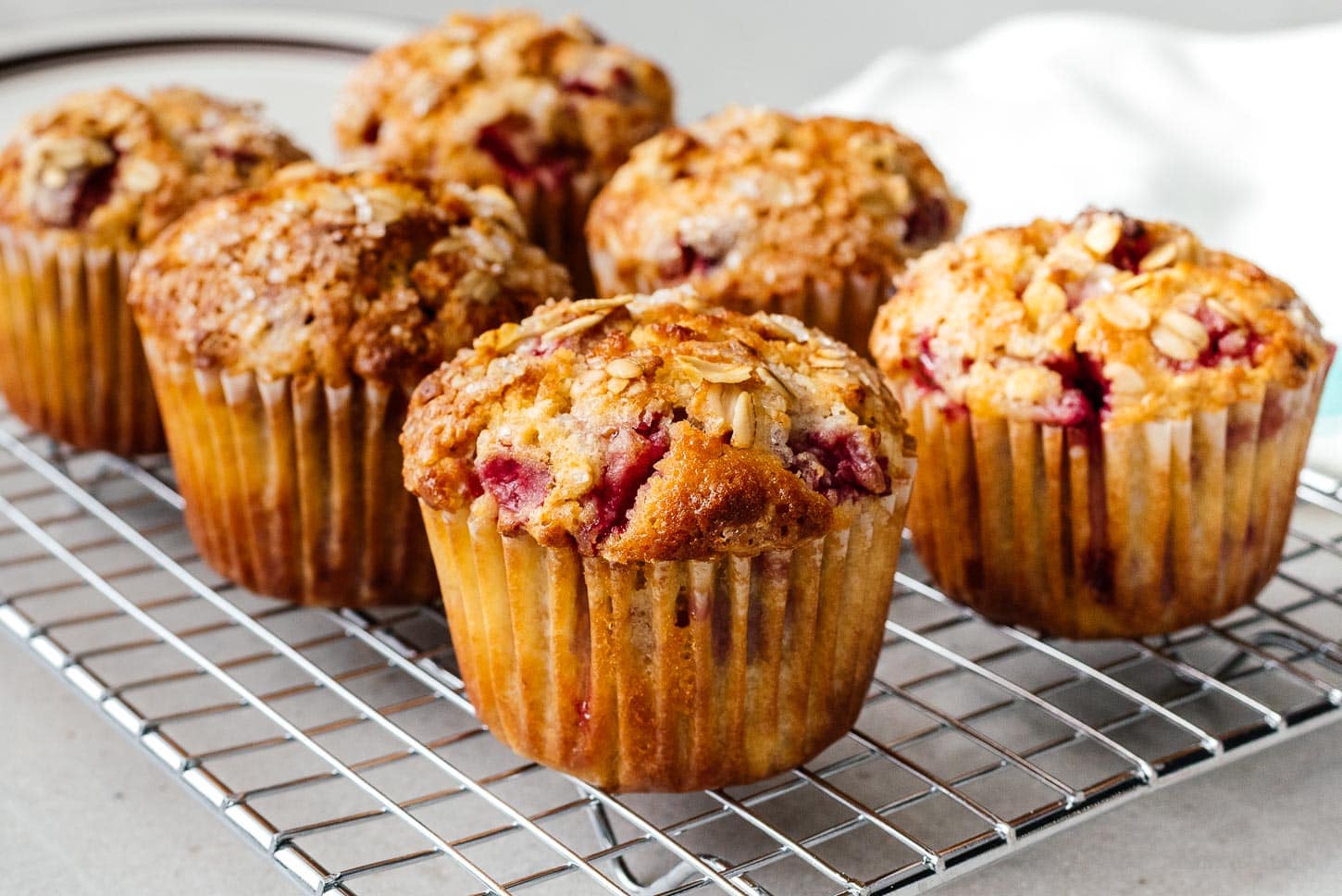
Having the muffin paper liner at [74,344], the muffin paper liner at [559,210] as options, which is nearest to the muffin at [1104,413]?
the muffin paper liner at [559,210]

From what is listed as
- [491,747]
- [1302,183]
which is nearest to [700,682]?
[491,747]

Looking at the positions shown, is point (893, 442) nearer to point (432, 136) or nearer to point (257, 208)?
point (257, 208)

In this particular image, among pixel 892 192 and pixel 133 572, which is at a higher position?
pixel 892 192

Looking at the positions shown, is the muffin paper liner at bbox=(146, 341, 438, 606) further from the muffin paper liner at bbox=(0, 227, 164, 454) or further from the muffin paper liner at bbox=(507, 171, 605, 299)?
the muffin paper liner at bbox=(507, 171, 605, 299)

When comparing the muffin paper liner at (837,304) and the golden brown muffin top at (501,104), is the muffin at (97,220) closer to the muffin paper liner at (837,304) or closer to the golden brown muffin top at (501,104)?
the golden brown muffin top at (501,104)

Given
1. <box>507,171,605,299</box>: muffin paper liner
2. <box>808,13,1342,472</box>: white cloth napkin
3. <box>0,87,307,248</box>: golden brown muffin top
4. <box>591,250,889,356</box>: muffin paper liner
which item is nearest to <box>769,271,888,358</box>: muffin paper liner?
<box>591,250,889,356</box>: muffin paper liner

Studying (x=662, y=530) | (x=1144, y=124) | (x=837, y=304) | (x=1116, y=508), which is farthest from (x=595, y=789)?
(x=1144, y=124)
